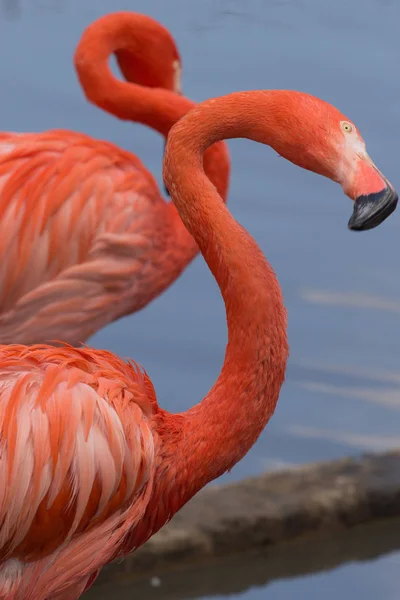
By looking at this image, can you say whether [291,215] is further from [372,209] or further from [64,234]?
[372,209]

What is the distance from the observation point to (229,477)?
3.90 meters

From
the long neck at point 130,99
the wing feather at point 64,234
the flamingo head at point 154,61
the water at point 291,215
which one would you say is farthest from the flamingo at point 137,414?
the flamingo head at point 154,61

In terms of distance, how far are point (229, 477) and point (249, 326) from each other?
1846mm

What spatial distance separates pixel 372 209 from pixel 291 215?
3.82 m

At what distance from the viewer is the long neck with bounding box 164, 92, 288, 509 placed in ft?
7.00

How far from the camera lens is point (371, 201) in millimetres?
1878

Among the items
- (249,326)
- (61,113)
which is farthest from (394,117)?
(249,326)

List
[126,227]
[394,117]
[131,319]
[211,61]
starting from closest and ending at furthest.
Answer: [126,227] → [131,319] → [394,117] → [211,61]

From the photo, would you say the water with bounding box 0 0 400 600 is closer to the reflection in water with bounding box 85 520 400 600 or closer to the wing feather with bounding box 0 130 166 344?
the reflection in water with bounding box 85 520 400 600

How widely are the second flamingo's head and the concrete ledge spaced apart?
4.99 ft

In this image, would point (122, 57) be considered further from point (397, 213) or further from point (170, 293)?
point (397, 213)

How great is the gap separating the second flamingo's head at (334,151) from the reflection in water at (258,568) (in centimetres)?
155

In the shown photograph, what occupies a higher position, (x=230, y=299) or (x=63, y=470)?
(x=230, y=299)

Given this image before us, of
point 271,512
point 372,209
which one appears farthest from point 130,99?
point 372,209
